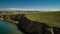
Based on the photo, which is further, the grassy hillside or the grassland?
the grassy hillside

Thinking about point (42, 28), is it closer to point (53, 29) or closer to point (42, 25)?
point (42, 25)

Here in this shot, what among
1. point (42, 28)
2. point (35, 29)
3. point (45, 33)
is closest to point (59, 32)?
point (45, 33)

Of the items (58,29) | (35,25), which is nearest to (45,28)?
(58,29)

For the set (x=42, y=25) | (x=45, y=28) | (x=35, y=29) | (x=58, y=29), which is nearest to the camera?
(x=58, y=29)

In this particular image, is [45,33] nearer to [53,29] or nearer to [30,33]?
[53,29]

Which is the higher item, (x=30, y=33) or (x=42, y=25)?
(x=42, y=25)

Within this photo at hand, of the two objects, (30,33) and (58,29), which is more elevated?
(58,29)

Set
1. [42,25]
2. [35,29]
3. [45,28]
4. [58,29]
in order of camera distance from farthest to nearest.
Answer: [35,29] < [42,25] < [45,28] < [58,29]

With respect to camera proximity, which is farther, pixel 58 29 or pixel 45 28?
pixel 45 28

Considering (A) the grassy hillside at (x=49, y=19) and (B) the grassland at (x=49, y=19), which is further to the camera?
(A) the grassy hillside at (x=49, y=19)
